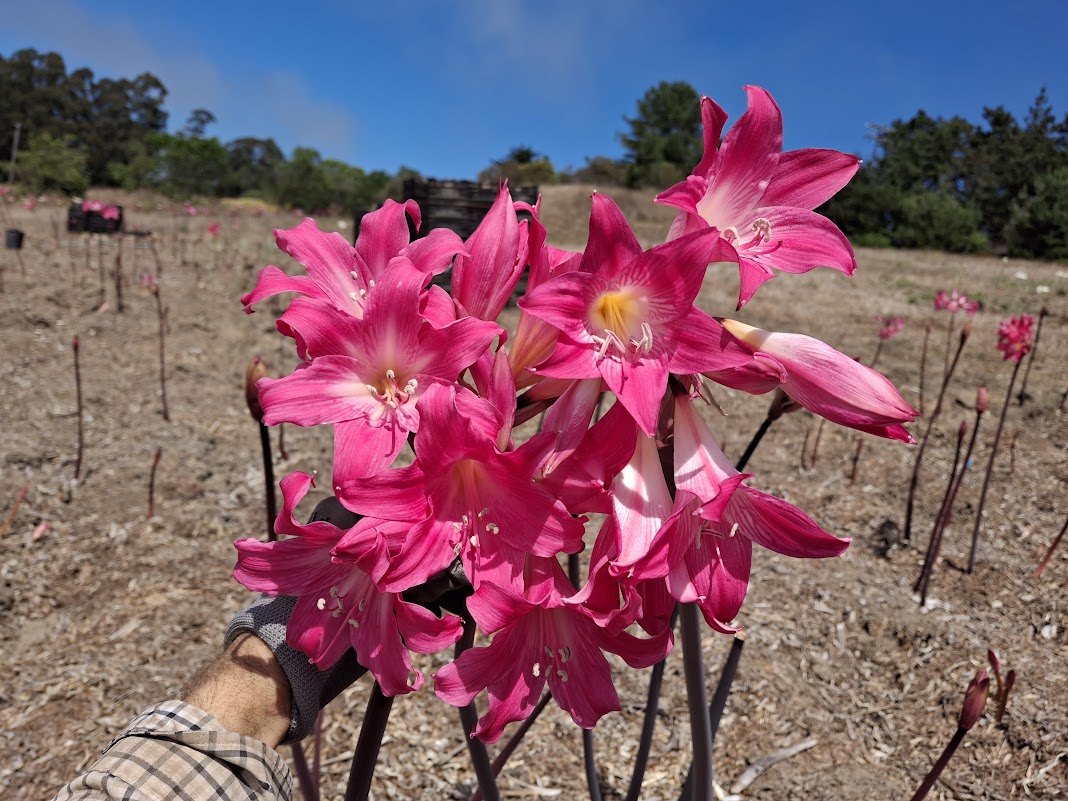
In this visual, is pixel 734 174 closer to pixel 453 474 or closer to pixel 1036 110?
pixel 453 474

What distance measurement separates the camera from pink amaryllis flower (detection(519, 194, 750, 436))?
0.94 m

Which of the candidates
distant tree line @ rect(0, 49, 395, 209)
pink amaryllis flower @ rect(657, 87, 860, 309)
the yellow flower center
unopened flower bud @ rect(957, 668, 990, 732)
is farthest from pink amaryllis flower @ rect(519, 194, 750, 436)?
distant tree line @ rect(0, 49, 395, 209)

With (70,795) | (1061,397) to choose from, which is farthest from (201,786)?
(1061,397)

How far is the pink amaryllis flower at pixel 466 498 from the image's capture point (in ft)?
3.00

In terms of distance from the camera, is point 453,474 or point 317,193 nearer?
point 453,474

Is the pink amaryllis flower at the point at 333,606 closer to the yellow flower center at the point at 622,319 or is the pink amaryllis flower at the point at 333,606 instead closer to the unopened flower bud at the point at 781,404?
the yellow flower center at the point at 622,319

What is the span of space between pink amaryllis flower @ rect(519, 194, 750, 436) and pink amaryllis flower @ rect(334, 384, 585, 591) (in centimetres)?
12

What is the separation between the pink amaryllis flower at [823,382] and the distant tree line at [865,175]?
20.2 m

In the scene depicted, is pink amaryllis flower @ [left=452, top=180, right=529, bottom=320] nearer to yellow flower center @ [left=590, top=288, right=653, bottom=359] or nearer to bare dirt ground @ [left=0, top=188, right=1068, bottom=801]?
yellow flower center @ [left=590, top=288, right=653, bottom=359]

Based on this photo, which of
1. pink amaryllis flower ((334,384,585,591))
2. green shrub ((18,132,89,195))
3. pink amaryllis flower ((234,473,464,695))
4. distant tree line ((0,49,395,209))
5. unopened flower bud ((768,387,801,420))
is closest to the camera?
pink amaryllis flower ((334,384,585,591))

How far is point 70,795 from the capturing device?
3.76 ft

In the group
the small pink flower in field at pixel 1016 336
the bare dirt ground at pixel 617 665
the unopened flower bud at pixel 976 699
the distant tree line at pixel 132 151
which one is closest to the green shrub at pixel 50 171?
the distant tree line at pixel 132 151

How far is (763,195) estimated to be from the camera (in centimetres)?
112

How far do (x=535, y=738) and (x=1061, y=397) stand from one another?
18.7 ft
